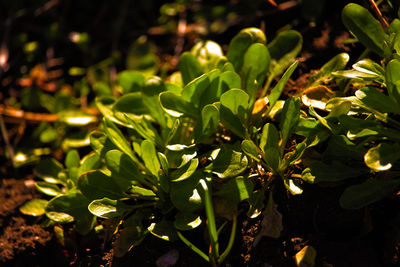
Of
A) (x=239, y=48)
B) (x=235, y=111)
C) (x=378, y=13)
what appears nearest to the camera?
(x=235, y=111)

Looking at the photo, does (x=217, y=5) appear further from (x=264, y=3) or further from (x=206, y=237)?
(x=206, y=237)

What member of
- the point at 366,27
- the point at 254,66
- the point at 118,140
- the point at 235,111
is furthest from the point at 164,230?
the point at 366,27

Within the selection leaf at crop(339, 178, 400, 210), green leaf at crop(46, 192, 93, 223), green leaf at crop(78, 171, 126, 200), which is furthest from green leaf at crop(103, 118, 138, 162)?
leaf at crop(339, 178, 400, 210)

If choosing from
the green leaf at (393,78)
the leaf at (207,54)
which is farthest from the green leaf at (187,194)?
the green leaf at (393,78)

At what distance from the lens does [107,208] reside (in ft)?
4.24

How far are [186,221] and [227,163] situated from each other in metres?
0.23

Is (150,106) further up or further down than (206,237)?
further up

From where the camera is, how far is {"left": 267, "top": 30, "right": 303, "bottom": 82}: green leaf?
1571 millimetres

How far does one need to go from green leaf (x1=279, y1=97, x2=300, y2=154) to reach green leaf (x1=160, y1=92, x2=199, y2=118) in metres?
0.32

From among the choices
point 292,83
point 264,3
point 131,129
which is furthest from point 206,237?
point 264,3

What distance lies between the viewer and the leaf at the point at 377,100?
3.94 ft

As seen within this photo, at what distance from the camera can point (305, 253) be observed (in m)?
1.17

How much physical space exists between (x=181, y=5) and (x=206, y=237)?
1.52 meters

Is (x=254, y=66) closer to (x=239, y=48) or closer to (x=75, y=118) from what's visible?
(x=239, y=48)
